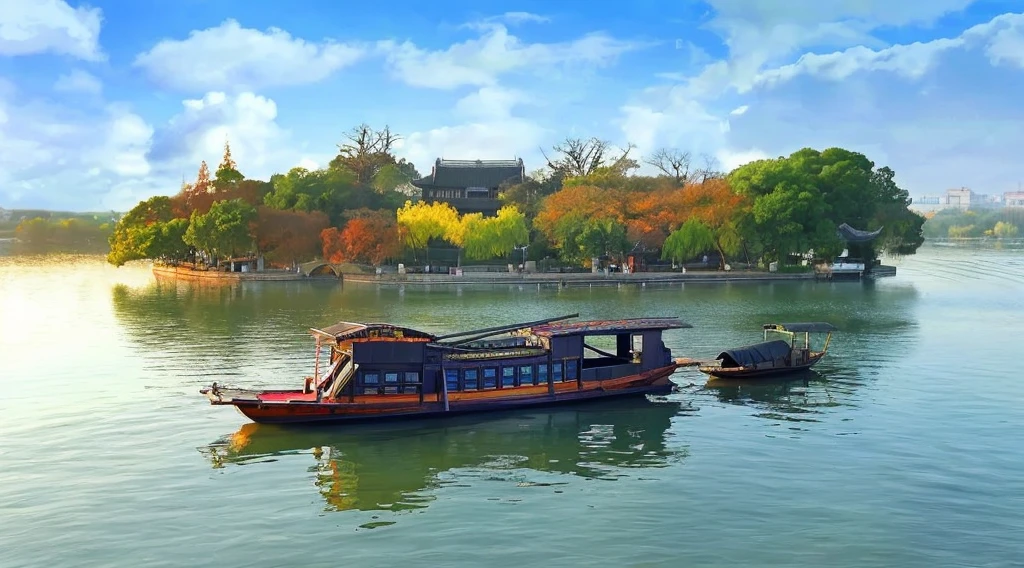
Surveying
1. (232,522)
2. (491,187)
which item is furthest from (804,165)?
(232,522)

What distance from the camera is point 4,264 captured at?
105 metres

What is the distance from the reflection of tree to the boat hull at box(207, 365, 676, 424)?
0.33 meters

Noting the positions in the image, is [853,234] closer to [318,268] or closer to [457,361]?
[318,268]

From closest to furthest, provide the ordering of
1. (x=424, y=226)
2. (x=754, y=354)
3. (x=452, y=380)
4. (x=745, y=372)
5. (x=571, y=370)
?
(x=452, y=380) → (x=571, y=370) → (x=745, y=372) → (x=754, y=354) → (x=424, y=226)

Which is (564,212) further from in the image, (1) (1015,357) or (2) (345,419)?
(2) (345,419)

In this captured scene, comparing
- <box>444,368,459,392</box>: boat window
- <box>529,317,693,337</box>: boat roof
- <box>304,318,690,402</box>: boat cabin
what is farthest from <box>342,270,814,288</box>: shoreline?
<box>444,368,459,392</box>: boat window

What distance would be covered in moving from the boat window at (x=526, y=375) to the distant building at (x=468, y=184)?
68.3m

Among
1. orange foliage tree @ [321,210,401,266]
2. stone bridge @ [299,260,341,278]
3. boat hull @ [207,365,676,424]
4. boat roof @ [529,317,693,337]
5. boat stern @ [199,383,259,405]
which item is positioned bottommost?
boat hull @ [207,365,676,424]

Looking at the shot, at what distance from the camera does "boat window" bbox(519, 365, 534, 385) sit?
2700 centimetres

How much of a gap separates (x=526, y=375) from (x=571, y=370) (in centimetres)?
162

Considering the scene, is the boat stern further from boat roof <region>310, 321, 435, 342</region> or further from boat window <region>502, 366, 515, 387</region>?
boat window <region>502, 366, 515, 387</region>

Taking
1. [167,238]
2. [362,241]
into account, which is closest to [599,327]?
[362,241]

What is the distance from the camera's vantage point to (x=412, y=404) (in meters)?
25.3

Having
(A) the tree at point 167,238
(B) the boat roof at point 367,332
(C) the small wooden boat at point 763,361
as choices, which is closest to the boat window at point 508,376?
(B) the boat roof at point 367,332
